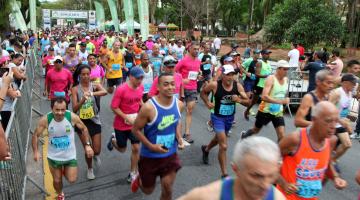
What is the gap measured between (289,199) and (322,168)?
0.41 metres

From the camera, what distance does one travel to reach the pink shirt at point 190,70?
345 inches

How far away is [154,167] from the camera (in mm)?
4645

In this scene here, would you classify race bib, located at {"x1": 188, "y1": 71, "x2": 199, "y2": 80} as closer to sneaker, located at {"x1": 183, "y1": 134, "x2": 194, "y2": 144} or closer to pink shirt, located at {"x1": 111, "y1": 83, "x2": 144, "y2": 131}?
sneaker, located at {"x1": 183, "y1": 134, "x2": 194, "y2": 144}

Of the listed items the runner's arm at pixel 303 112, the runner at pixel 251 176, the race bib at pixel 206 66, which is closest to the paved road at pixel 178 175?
the runner's arm at pixel 303 112

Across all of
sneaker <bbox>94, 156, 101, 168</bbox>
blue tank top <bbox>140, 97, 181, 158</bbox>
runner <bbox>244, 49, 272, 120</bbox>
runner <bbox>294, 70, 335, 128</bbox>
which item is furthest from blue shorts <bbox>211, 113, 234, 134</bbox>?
runner <bbox>244, 49, 272, 120</bbox>

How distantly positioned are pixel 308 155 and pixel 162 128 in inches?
68.3

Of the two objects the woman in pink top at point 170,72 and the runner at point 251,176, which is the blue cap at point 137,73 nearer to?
the woman in pink top at point 170,72

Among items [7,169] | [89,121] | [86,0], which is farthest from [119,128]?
[86,0]

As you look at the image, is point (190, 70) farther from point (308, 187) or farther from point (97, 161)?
point (308, 187)

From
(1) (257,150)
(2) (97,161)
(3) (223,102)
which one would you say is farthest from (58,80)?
(1) (257,150)

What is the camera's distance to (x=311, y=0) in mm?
23000

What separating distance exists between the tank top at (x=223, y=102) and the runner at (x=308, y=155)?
8.72ft

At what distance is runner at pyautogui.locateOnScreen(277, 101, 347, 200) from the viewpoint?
335 cm

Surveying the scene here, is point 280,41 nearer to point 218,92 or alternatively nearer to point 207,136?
point 207,136
